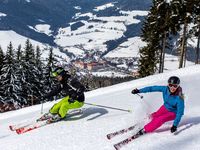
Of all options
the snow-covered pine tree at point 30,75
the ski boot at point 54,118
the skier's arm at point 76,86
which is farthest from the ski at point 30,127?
the snow-covered pine tree at point 30,75

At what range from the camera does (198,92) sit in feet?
56.5

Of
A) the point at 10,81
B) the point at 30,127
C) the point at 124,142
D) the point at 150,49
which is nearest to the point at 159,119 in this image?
the point at 124,142

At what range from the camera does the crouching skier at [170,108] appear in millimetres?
10523

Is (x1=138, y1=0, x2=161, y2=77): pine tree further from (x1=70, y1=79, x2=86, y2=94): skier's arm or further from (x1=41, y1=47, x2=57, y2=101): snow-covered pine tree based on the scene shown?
(x1=70, y1=79, x2=86, y2=94): skier's arm

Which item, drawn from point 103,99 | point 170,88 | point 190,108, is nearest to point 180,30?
point 103,99

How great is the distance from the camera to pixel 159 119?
428 inches

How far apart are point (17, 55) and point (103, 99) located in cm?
3509

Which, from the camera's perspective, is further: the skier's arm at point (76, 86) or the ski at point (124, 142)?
the skier's arm at point (76, 86)

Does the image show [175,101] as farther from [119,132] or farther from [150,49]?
[150,49]

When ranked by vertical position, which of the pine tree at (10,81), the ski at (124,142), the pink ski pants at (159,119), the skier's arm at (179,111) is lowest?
the pine tree at (10,81)

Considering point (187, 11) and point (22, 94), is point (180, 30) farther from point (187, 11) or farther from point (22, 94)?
point (22, 94)

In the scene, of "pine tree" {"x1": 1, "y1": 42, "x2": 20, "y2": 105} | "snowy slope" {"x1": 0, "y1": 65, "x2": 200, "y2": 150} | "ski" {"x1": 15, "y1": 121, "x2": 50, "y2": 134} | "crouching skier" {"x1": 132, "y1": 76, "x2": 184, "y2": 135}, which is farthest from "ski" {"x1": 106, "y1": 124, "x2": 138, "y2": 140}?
"pine tree" {"x1": 1, "y1": 42, "x2": 20, "y2": 105}

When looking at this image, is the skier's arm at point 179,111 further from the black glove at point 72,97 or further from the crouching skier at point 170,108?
the black glove at point 72,97

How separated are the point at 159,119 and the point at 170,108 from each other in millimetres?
470
